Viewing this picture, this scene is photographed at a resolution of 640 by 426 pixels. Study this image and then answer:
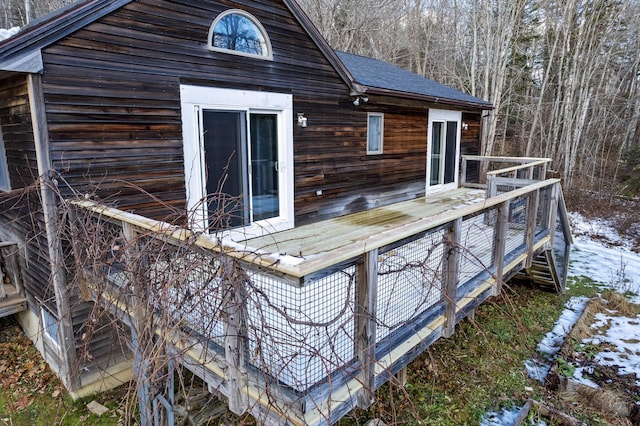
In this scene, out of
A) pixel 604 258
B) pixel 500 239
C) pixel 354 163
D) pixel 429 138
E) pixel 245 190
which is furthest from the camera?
pixel 429 138

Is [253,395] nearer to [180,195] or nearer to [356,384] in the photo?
[356,384]

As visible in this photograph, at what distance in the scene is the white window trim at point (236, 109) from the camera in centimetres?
464

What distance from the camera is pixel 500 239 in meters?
3.98

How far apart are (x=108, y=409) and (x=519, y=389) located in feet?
14.3

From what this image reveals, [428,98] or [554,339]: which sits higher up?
[428,98]

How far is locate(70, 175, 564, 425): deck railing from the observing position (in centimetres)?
201

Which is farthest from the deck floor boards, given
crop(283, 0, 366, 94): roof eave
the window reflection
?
the window reflection

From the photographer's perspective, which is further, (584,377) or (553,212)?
(553,212)

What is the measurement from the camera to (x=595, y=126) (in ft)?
58.1

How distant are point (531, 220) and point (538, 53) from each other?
1793 centimetres

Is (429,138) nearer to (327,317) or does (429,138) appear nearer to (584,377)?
(584,377)

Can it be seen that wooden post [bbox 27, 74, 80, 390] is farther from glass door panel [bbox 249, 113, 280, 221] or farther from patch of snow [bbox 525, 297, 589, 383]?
patch of snow [bbox 525, 297, 589, 383]

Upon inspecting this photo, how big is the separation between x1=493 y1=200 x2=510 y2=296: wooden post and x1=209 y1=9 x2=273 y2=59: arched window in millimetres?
3739

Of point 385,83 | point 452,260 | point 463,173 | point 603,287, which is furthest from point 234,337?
point 463,173
